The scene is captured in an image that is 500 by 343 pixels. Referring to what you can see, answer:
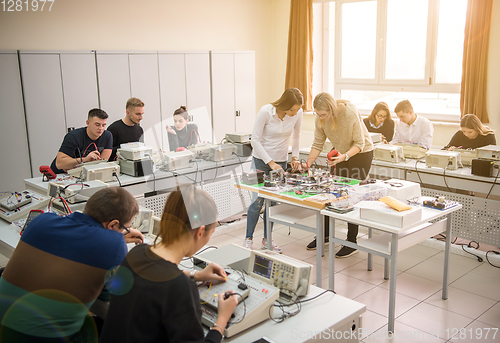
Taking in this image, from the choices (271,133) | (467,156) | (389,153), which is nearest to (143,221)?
(271,133)

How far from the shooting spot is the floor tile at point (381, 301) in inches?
114

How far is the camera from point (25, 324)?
4.93 feet

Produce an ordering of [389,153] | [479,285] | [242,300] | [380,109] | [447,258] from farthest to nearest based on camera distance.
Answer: [380,109], [389,153], [479,285], [447,258], [242,300]

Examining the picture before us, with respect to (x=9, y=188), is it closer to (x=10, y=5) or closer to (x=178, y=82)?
(x=10, y=5)

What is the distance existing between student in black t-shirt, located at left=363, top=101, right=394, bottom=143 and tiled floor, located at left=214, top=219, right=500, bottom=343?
1.79 metres

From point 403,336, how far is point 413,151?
2.33 meters

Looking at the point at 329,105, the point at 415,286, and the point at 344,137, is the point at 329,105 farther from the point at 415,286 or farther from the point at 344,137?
the point at 415,286

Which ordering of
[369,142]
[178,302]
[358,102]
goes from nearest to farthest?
[178,302], [369,142], [358,102]

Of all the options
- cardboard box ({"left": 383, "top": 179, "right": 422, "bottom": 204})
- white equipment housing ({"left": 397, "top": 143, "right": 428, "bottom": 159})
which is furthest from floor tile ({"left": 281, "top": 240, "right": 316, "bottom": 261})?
white equipment housing ({"left": 397, "top": 143, "right": 428, "bottom": 159})

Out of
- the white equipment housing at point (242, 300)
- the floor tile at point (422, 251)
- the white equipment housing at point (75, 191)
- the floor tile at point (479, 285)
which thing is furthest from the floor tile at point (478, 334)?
the white equipment housing at point (75, 191)

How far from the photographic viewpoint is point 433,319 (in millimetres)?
2762

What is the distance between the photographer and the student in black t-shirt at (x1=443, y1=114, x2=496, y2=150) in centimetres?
415

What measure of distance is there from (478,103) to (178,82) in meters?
3.82

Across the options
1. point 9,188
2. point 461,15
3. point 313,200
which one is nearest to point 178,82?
point 9,188
